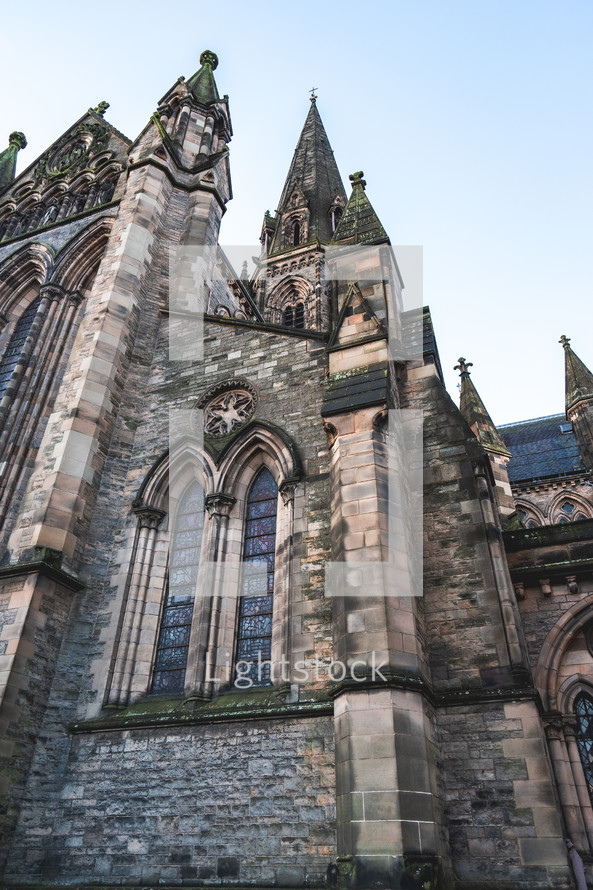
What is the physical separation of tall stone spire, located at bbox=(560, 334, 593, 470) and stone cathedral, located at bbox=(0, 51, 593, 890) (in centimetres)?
947

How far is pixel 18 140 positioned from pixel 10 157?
3.87ft

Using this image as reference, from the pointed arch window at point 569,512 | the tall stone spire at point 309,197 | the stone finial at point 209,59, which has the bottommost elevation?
the pointed arch window at point 569,512

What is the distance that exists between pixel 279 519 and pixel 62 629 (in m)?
3.09

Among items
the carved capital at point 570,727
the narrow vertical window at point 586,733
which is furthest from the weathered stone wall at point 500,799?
the narrow vertical window at point 586,733

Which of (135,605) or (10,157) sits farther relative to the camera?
(10,157)

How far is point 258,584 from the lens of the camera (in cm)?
839

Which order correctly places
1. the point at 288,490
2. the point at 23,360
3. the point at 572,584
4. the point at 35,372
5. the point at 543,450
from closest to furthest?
1. the point at 572,584
2. the point at 288,490
3. the point at 35,372
4. the point at 23,360
5. the point at 543,450

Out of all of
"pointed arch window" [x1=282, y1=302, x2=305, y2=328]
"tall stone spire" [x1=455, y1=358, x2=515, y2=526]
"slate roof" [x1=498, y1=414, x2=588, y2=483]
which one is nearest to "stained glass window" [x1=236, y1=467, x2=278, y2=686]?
"tall stone spire" [x1=455, y1=358, x2=515, y2=526]

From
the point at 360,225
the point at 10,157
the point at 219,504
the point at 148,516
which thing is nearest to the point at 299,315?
the point at 10,157

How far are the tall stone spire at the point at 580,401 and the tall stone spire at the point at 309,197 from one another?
1100cm

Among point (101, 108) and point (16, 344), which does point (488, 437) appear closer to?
point (16, 344)

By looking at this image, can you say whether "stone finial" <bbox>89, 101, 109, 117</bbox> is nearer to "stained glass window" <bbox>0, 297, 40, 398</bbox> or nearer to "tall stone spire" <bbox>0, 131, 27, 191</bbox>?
"tall stone spire" <bbox>0, 131, 27, 191</bbox>

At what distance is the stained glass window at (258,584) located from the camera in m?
7.80

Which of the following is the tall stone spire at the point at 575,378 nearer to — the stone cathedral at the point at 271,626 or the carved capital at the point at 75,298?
the stone cathedral at the point at 271,626
